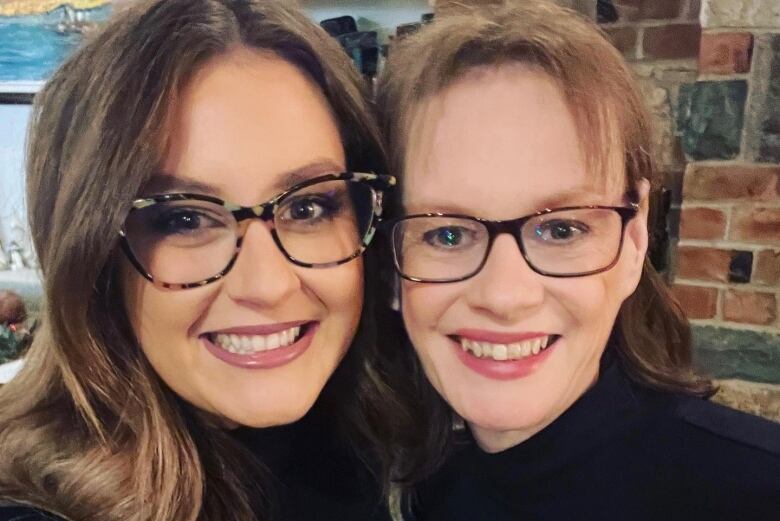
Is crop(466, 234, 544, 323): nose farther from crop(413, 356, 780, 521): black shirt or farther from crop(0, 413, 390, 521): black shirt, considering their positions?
crop(0, 413, 390, 521): black shirt

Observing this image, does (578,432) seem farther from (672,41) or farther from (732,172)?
(672,41)

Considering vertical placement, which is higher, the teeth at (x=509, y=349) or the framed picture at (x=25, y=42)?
the framed picture at (x=25, y=42)

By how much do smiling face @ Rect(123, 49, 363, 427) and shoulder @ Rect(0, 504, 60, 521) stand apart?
0.82ft

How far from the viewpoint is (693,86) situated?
2277 mm

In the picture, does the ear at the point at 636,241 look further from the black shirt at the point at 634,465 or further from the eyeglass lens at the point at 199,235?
the eyeglass lens at the point at 199,235

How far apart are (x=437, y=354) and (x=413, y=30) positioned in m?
0.59

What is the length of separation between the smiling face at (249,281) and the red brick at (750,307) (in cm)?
168

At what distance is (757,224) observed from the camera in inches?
88.8

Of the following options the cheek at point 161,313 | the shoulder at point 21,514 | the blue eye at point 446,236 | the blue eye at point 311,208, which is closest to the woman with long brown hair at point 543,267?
the blue eye at point 446,236

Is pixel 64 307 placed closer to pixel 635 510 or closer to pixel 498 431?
pixel 498 431

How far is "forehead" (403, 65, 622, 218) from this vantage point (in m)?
1.04

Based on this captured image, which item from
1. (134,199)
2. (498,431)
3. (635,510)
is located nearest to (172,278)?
(134,199)

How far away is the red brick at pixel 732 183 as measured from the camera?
2223mm

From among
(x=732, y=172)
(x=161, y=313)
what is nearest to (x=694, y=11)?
(x=732, y=172)
